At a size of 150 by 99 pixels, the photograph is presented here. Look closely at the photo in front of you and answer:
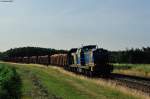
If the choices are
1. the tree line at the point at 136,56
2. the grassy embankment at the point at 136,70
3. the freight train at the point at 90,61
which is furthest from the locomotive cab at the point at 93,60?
the tree line at the point at 136,56

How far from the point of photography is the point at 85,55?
60625 mm

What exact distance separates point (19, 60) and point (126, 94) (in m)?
118

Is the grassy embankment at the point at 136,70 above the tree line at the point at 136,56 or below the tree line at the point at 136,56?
below

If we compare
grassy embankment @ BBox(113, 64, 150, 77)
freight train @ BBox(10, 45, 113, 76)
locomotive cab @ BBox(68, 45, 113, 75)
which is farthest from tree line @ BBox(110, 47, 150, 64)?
locomotive cab @ BBox(68, 45, 113, 75)

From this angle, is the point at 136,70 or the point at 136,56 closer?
the point at 136,70

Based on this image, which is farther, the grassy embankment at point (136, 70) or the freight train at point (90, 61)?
the grassy embankment at point (136, 70)

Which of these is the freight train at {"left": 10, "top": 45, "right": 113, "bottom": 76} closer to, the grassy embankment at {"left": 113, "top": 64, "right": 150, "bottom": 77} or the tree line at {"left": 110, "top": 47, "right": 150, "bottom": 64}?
the grassy embankment at {"left": 113, "top": 64, "right": 150, "bottom": 77}

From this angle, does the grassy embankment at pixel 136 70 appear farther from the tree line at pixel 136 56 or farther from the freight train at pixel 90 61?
the tree line at pixel 136 56

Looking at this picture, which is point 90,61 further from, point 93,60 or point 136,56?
point 136,56

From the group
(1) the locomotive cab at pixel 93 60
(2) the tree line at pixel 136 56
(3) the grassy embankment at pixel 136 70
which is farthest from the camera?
(2) the tree line at pixel 136 56

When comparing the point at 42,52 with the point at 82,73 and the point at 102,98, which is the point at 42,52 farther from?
the point at 102,98

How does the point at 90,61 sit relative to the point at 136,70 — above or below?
above

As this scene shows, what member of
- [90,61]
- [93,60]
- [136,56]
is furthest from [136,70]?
[136,56]

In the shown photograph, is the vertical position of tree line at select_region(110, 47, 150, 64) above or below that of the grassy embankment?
above
